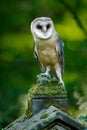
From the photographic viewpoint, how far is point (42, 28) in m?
10.6

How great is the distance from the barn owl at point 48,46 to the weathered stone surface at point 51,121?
0.53 metres

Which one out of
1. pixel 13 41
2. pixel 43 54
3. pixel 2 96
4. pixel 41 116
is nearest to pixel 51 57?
pixel 43 54

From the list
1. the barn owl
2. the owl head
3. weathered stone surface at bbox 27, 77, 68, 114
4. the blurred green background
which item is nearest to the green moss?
weathered stone surface at bbox 27, 77, 68, 114

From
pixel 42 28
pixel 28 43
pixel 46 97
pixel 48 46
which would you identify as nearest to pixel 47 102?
pixel 46 97

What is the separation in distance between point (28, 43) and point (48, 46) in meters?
10.5

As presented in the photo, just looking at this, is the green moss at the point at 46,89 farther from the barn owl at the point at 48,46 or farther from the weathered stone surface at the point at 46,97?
the barn owl at the point at 48,46

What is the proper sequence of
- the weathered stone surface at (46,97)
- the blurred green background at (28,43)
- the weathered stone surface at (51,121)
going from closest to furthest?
the weathered stone surface at (51,121) → the weathered stone surface at (46,97) → the blurred green background at (28,43)

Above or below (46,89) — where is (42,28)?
above

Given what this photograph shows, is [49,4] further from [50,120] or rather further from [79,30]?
[50,120]

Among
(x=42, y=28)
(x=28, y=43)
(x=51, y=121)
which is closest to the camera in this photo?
(x=51, y=121)

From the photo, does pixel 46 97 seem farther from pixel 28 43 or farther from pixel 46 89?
pixel 28 43

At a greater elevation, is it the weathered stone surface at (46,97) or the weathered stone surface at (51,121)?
the weathered stone surface at (46,97)

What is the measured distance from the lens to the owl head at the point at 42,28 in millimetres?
10492

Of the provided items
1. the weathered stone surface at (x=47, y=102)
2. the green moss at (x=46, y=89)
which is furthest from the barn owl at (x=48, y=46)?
the weathered stone surface at (x=47, y=102)
